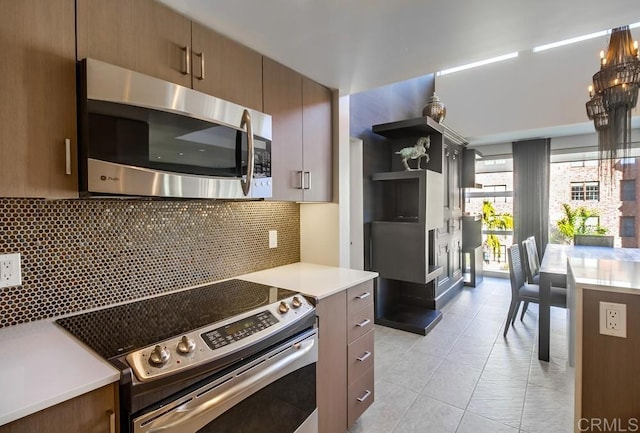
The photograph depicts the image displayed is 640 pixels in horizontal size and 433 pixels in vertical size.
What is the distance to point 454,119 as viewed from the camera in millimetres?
5227

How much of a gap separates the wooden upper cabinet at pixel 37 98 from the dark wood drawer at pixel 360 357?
157 cm

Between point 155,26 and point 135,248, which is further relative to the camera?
point 135,248

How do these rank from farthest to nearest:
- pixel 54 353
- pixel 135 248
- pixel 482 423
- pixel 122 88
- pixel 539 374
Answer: pixel 539 374 → pixel 482 423 → pixel 135 248 → pixel 122 88 → pixel 54 353

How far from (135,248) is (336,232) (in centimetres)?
129

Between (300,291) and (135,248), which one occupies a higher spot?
(135,248)

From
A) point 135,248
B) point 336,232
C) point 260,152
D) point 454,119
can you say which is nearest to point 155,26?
point 260,152

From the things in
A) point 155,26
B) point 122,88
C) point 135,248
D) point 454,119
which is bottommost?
point 135,248

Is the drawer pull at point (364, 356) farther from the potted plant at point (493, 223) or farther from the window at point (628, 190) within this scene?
the window at point (628, 190)

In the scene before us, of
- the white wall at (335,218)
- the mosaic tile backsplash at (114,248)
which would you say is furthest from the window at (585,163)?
the mosaic tile backsplash at (114,248)

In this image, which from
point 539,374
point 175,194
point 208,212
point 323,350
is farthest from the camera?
point 539,374

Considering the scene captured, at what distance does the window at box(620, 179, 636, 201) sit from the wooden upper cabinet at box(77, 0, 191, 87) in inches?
245

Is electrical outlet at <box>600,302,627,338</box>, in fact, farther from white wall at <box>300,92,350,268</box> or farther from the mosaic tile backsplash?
the mosaic tile backsplash

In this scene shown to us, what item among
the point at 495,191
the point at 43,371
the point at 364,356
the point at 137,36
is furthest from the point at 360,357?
the point at 495,191

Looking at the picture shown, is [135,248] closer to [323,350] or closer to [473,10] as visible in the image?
[323,350]
